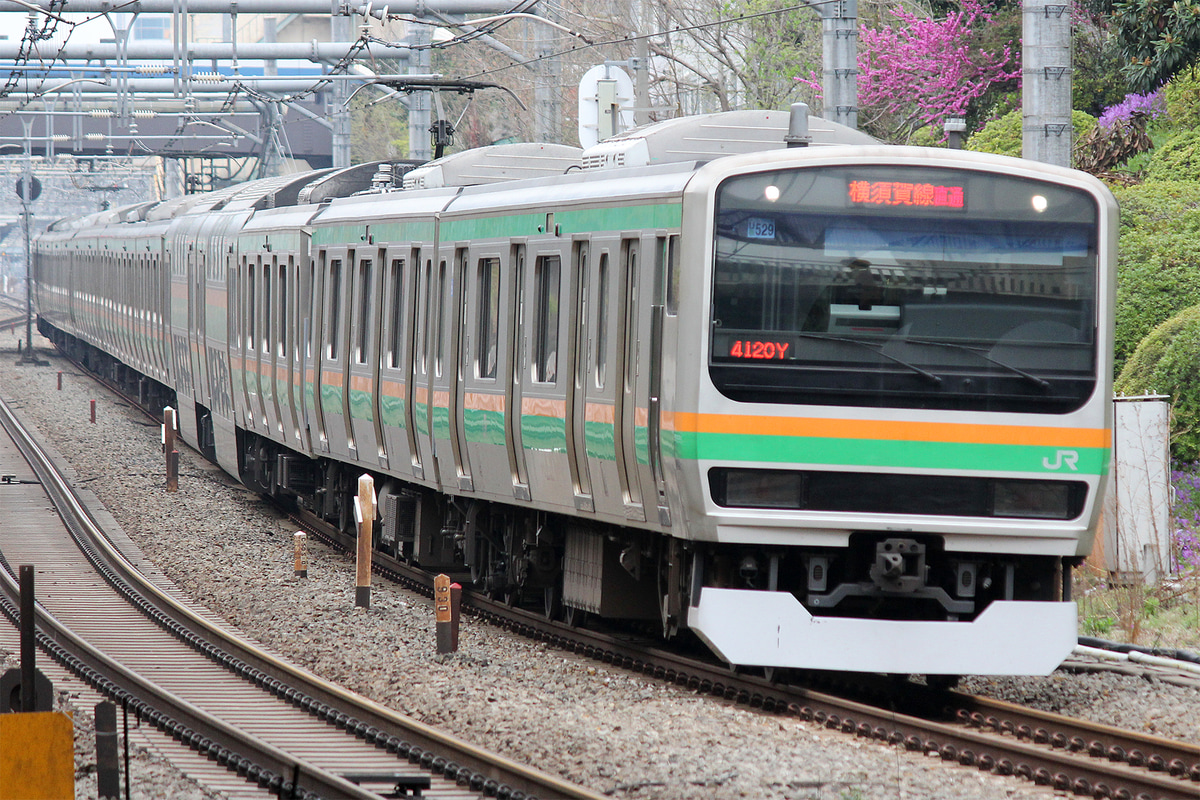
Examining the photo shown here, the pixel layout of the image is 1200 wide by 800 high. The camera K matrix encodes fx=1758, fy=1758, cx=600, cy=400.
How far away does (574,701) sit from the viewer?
9438 mm

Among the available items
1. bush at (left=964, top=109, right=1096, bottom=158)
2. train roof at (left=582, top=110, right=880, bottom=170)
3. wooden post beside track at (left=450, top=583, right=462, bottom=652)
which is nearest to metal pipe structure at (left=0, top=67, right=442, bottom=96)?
Answer: bush at (left=964, top=109, right=1096, bottom=158)

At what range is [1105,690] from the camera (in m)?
9.30

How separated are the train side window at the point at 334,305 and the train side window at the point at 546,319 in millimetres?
4541

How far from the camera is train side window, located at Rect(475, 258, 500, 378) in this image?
37.8 feet

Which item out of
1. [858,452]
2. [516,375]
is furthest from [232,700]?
[858,452]

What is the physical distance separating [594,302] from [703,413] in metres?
1.60

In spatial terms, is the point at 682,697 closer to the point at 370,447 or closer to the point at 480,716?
the point at 480,716

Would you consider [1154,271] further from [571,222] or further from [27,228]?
[27,228]

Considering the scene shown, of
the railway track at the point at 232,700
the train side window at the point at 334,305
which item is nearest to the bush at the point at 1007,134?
the train side window at the point at 334,305

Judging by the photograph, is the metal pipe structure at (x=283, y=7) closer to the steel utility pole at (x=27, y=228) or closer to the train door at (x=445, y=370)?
the train door at (x=445, y=370)

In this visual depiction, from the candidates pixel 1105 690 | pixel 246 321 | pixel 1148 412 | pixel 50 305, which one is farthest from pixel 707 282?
pixel 50 305

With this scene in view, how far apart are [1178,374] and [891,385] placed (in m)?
6.34

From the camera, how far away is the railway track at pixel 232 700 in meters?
7.87

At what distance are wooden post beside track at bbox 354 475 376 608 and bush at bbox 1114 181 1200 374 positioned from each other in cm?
690
